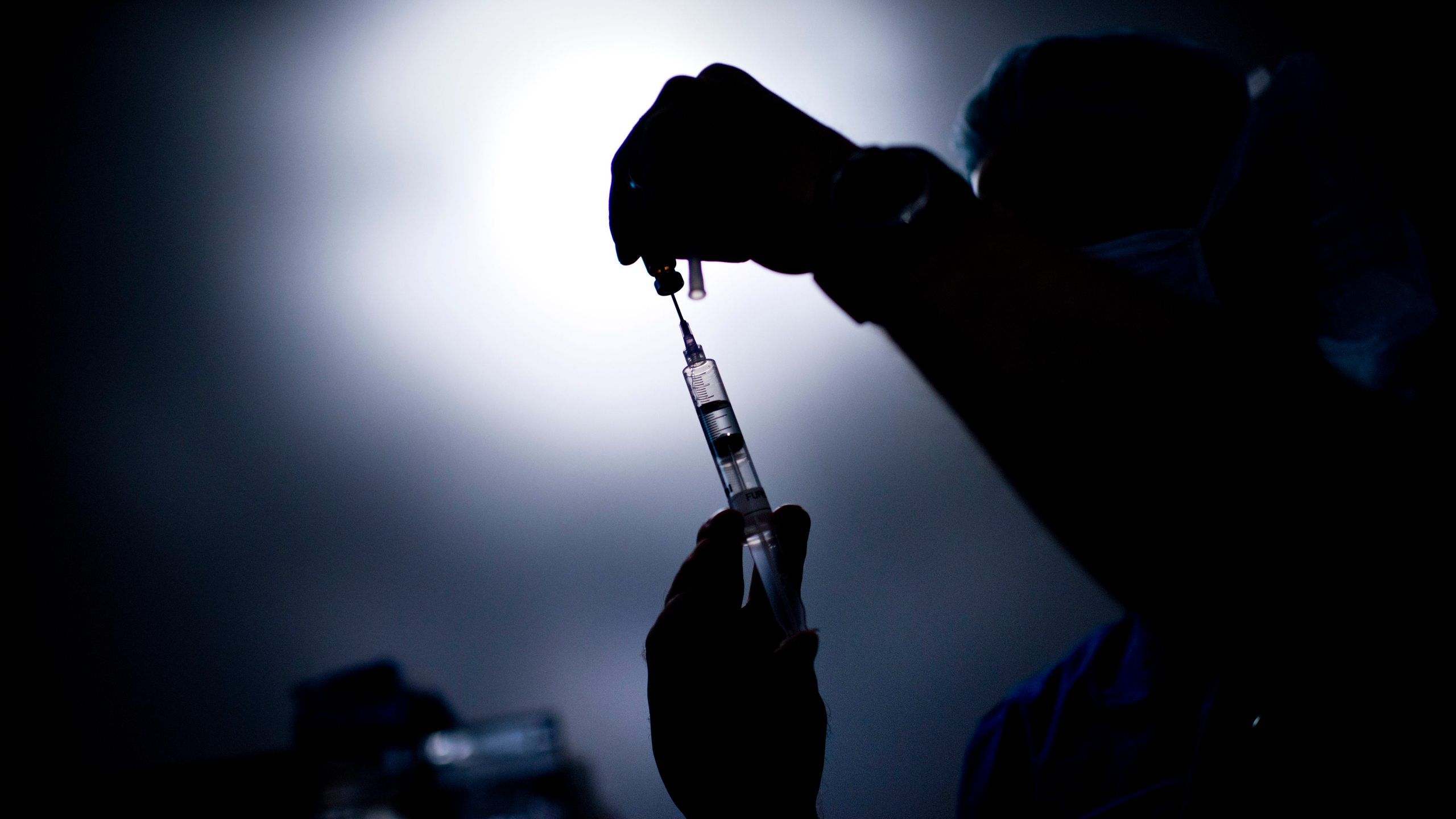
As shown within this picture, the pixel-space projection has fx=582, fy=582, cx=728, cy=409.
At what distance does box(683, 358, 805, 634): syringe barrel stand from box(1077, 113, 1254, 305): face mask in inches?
21.1

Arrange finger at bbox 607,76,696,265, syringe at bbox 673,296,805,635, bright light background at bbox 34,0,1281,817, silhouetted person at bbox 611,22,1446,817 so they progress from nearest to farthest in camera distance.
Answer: silhouetted person at bbox 611,22,1446,817 < finger at bbox 607,76,696,265 < syringe at bbox 673,296,805,635 < bright light background at bbox 34,0,1281,817

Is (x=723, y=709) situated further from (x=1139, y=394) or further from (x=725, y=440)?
(x=1139, y=394)

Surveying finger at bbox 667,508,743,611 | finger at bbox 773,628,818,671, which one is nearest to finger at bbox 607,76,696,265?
finger at bbox 667,508,743,611

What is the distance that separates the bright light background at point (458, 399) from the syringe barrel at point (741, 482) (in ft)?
1.43

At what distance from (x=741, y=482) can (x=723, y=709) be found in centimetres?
27

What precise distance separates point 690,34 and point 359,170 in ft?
2.27

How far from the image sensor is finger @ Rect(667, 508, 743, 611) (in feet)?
2.35

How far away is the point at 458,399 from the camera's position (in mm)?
1130

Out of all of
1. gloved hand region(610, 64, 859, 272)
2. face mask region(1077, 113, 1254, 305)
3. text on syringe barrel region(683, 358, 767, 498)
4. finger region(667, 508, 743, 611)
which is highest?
gloved hand region(610, 64, 859, 272)

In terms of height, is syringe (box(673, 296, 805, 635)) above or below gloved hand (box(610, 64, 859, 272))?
below

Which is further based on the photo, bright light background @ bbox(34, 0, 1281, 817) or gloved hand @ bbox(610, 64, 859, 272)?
bright light background @ bbox(34, 0, 1281, 817)

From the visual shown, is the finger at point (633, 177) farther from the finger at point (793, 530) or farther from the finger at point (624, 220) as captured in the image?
the finger at point (793, 530)

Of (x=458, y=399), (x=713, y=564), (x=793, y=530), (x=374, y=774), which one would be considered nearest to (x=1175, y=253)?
(x=793, y=530)

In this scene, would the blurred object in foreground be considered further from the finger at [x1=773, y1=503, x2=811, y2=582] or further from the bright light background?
the finger at [x1=773, y1=503, x2=811, y2=582]
